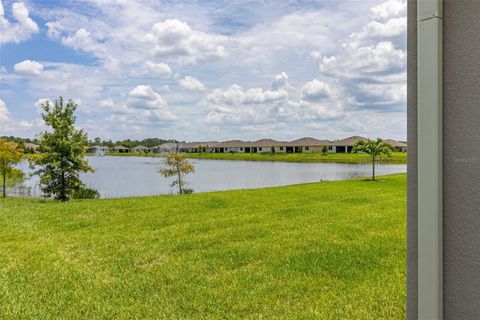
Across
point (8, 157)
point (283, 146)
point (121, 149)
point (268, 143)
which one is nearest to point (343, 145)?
point (283, 146)

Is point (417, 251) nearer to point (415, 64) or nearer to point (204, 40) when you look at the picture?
point (415, 64)

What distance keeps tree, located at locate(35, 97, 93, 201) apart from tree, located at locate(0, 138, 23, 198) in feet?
6.29

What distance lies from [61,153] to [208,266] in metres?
10.0

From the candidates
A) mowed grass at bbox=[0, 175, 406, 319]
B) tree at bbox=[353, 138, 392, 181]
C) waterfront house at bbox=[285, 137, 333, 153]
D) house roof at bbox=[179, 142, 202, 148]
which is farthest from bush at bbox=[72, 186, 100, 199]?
waterfront house at bbox=[285, 137, 333, 153]

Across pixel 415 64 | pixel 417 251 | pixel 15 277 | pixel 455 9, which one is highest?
pixel 455 9

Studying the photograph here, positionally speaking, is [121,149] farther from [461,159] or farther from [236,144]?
[461,159]

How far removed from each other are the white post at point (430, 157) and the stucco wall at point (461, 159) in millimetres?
22

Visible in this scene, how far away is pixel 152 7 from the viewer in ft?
21.9

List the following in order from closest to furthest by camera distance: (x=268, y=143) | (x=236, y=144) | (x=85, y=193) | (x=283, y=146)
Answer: (x=85, y=193)
(x=236, y=144)
(x=283, y=146)
(x=268, y=143)

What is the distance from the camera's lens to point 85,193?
13734 mm

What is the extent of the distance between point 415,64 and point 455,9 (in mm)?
207

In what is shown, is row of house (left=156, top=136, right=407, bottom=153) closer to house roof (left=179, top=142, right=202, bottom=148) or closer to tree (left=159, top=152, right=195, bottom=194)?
house roof (left=179, top=142, right=202, bottom=148)

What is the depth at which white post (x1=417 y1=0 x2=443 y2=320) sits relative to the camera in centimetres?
134

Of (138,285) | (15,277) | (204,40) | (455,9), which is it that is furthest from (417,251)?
(204,40)
